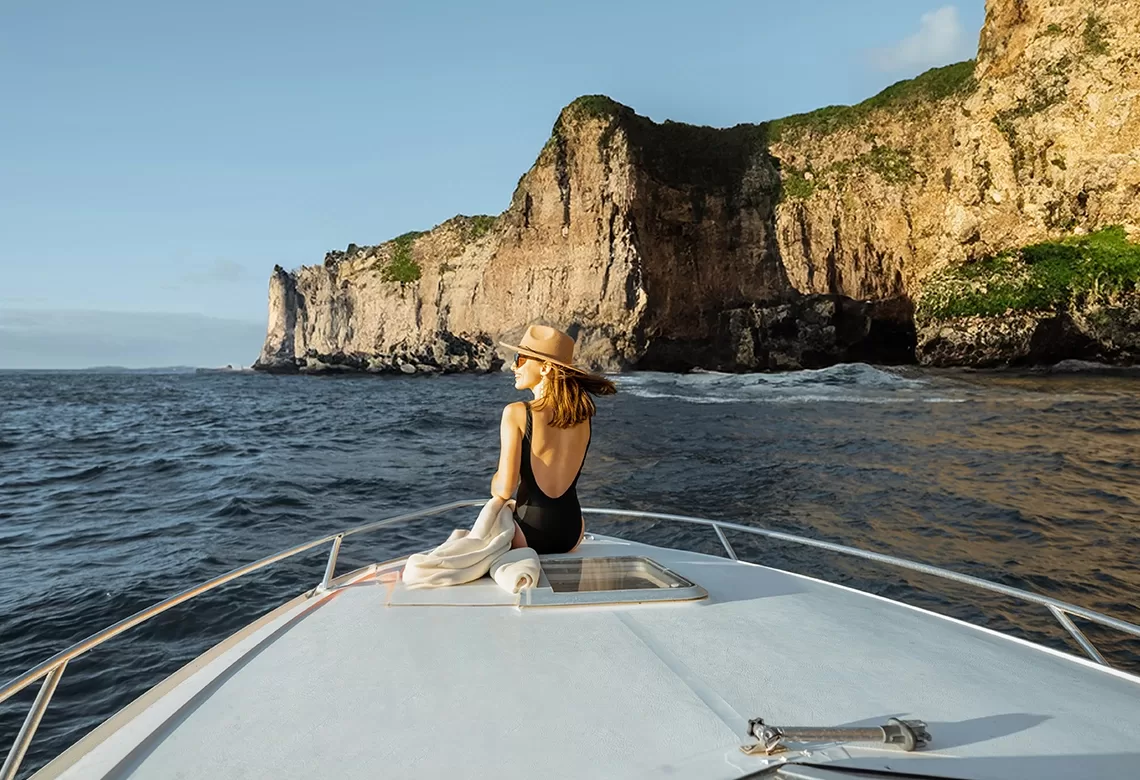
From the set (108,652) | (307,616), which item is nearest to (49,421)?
(108,652)

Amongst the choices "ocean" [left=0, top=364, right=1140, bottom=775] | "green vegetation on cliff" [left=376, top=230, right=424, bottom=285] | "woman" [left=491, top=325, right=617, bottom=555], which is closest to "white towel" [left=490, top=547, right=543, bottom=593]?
"woman" [left=491, top=325, right=617, bottom=555]

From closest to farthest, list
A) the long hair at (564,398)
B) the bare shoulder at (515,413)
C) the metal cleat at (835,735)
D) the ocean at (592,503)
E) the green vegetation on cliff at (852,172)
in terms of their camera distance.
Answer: the metal cleat at (835,735) < the bare shoulder at (515,413) < the long hair at (564,398) < the ocean at (592,503) < the green vegetation on cliff at (852,172)

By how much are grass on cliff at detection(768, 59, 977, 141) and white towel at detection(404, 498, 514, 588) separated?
2120 inches

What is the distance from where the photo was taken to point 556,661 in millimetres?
2262

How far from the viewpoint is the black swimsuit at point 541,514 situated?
11.6 feet

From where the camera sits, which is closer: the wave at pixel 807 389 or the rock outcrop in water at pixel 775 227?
the wave at pixel 807 389

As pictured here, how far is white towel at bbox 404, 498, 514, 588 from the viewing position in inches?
117

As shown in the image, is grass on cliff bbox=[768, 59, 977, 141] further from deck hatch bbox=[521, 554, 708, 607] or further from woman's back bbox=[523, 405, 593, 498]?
deck hatch bbox=[521, 554, 708, 607]

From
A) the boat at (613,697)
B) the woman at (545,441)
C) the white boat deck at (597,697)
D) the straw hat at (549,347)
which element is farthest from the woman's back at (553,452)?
the white boat deck at (597,697)

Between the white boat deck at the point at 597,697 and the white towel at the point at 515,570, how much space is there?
7 cm

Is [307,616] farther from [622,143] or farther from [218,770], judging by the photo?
[622,143]

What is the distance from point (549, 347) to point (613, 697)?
1917 millimetres

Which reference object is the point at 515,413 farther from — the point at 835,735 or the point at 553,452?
the point at 835,735

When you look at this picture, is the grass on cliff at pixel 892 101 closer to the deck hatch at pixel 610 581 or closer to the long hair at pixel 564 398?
the long hair at pixel 564 398
